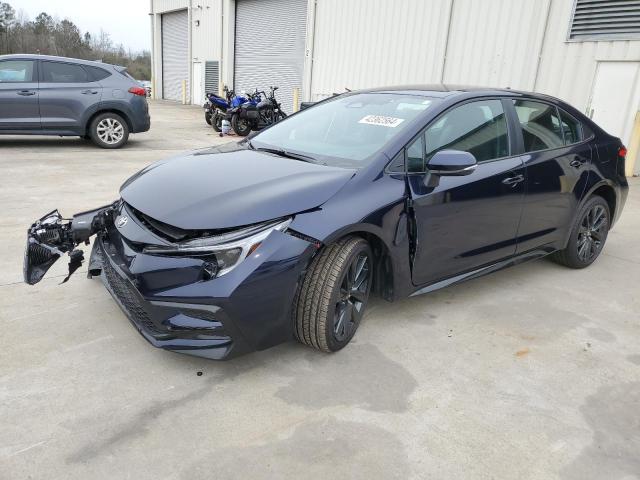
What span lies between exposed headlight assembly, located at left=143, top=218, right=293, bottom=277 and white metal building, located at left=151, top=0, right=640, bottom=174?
8.94 m

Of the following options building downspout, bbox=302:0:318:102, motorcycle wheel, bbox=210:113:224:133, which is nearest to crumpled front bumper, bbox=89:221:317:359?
motorcycle wheel, bbox=210:113:224:133

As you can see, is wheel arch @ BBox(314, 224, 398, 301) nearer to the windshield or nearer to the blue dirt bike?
the windshield

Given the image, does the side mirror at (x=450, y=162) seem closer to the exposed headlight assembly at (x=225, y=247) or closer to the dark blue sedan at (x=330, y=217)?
the dark blue sedan at (x=330, y=217)

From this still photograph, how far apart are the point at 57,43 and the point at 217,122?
43610 millimetres

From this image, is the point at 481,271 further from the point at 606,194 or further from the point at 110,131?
the point at 110,131

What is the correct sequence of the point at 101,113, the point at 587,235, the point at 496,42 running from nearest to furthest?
1. the point at 587,235
2. the point at 101,113
3. the point at 496,42

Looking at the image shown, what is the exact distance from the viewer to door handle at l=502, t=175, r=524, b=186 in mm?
3408

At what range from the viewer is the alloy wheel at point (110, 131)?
9.30 m

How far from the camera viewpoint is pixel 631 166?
30.5ft

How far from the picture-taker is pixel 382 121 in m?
3.20

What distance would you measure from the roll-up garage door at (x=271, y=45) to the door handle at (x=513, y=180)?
14.1 meters

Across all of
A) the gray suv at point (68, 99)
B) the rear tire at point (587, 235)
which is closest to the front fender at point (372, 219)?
the rear tire at point (587, 235)

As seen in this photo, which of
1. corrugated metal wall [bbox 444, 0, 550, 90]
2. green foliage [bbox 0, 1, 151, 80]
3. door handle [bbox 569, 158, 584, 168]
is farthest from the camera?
green foliage [bbox 0, 1, 151, 80]

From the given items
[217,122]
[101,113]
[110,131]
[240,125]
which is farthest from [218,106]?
[101,113]
